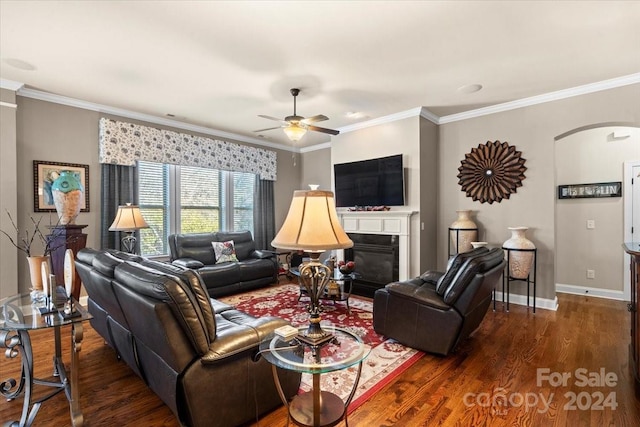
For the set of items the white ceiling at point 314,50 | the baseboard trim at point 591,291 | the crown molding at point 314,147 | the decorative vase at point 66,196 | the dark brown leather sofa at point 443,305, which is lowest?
the baseboard trim at point 591,291

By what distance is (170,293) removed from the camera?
1.56m

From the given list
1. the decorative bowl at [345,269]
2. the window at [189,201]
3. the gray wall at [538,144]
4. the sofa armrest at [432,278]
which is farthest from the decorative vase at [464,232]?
the window at [189,201]

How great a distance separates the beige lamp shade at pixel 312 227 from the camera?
1.51 meters

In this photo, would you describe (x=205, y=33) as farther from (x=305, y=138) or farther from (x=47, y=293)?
(x=305, y=138)

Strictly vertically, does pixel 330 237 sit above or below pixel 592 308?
above

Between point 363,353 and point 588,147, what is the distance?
17.5 ft

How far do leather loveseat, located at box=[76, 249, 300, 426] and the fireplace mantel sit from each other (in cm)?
295

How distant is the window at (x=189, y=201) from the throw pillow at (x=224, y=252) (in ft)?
2.28

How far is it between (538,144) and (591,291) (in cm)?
251

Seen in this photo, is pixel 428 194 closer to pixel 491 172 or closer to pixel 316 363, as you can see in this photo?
pixel 491 172

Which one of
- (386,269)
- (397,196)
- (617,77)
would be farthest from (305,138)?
(617,77)

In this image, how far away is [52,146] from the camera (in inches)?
162

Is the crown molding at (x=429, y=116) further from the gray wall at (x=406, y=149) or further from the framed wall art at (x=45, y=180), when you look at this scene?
the framed wall art at (x=45, y=180)

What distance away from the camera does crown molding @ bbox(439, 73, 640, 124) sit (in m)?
3.60
